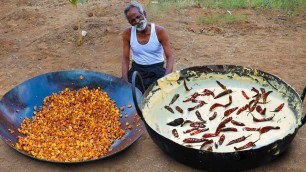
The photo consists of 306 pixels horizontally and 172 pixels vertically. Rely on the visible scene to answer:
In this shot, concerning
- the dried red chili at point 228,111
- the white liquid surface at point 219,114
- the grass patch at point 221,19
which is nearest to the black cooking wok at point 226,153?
the white liquid surface at point 219,114

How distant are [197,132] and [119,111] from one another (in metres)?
1.04

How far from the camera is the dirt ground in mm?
5785

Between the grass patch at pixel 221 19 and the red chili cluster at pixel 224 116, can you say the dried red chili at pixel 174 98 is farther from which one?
the grass patch at pixel 221 19

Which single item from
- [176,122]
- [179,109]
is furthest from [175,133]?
[179,109]

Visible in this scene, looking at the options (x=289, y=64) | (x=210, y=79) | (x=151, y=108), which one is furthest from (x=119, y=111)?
(x=289, y=64)

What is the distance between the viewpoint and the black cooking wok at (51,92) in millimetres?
4033

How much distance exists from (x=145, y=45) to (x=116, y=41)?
2101mm

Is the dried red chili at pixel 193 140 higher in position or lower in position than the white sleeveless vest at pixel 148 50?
lower

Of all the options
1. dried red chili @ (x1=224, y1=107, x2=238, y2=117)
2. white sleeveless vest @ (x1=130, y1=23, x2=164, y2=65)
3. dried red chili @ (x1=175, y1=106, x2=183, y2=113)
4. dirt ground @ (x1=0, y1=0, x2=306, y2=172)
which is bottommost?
dirt ground @ (x1=0, y1=0, x2=306, y2=172)

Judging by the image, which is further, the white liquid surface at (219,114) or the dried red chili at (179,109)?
the dried red chili at (179,109)

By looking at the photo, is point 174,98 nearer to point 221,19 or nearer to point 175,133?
point 175,133

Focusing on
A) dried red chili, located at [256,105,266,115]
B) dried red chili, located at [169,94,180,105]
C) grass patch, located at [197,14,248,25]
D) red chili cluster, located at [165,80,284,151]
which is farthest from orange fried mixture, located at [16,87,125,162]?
grass patch, located at [197,14,248,25]

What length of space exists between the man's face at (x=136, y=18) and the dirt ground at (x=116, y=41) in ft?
3.76

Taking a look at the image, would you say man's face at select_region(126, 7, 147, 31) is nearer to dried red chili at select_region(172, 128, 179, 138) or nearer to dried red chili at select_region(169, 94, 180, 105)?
dried red chili at select_region(169, 94, 180, 105)
